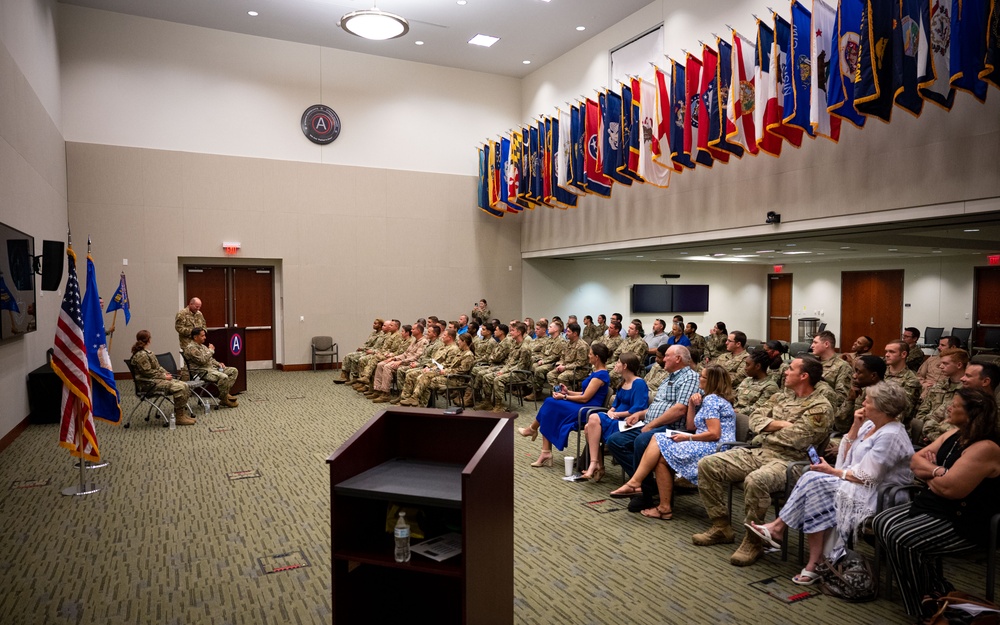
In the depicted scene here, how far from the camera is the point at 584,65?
14266 millimetres

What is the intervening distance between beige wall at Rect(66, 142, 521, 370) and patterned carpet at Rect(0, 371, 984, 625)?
22.9ft

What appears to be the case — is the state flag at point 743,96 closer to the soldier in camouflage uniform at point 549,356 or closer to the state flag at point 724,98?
the state flag at point 724,98

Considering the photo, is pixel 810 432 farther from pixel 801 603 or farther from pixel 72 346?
pixel 72 346

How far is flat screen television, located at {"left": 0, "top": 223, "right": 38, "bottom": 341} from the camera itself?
6.54m

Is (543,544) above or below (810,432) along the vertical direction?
below

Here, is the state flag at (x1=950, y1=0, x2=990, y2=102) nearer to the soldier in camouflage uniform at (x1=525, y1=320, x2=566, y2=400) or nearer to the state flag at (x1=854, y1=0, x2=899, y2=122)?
the state flag at (x1=854, y1=0, x2=899, y2=122)

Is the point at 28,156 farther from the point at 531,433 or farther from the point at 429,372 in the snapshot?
the point at 531,433

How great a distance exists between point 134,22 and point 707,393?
547 inches

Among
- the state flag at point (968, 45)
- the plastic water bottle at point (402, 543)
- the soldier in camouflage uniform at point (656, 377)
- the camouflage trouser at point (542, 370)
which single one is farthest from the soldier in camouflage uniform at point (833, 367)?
the plastic water bottle at point (402, 543)

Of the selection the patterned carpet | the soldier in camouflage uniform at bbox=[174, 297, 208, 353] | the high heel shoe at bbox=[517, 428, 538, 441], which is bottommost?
the patterned carpet

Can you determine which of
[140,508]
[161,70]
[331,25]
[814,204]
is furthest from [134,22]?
[814,204]

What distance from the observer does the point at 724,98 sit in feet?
28.5

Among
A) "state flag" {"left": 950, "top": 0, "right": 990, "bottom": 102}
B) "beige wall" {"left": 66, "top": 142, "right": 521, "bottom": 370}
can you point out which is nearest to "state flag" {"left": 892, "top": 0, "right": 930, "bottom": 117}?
"state flag" {"left": 950, "top": 0, "right": 990, "bottom": 102}

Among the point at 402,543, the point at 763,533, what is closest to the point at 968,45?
the point at 763,533
